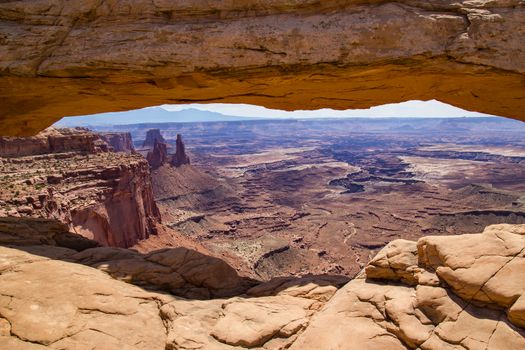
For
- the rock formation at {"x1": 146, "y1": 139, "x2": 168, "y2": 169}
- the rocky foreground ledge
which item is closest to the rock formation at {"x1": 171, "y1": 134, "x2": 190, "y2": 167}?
the rock formation at {"x1": 146, "y1": 139, "x2": 168, "y2": 169}

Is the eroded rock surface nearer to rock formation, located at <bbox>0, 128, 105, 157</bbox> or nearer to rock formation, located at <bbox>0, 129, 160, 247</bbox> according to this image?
rock formation, located at <bbox>0, 129, 160, 247</bbox>

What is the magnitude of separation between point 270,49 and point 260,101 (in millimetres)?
2545

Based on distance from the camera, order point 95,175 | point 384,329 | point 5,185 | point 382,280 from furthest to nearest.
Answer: point 95,175, point 5,185, point 382,280, point 384,329

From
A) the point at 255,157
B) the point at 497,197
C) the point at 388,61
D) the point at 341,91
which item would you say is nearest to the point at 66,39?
the point at 341,91

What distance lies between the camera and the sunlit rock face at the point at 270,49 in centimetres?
805

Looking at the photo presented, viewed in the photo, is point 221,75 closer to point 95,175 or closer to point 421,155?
point 95,175

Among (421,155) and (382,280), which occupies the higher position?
(382,280)

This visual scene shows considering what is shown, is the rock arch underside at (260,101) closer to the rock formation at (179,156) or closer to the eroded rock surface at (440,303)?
the eroded rock surface at (440,303)

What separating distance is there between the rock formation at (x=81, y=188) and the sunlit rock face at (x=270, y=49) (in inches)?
530

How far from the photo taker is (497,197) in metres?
74.6

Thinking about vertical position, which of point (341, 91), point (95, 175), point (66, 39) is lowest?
point (95, 175)

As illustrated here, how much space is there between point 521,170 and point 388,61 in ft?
413

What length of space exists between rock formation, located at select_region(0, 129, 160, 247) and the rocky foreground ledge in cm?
1473

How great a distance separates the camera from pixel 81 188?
29.4 m
